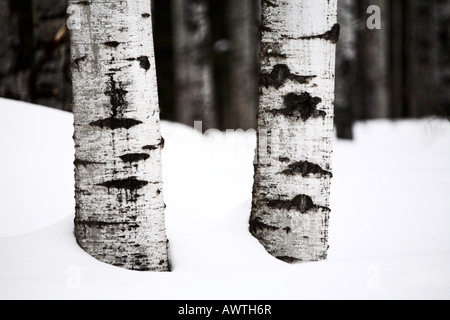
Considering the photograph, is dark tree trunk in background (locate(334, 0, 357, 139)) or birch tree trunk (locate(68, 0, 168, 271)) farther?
dark tree trunk in background (locate(334, 0, 357, 139))

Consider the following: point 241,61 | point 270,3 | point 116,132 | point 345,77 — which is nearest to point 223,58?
point 241,61

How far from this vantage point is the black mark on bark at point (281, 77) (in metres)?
2.06

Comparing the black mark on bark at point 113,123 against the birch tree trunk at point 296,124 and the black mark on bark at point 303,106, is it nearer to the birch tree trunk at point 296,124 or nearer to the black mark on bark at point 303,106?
the birch tree trunk at point 296,124

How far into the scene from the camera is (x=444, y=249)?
8.38ft

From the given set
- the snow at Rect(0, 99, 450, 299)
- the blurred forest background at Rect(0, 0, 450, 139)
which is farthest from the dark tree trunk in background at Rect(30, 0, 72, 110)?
the snow at Rect(0, 99, 450, 299)

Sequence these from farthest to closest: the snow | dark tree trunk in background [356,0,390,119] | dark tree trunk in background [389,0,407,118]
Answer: dark tree trunk in background [389,0,407,118]
dark tree trunk in background [356,0,390,119]
the snow

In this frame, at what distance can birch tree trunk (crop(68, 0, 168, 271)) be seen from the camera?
1867 mm

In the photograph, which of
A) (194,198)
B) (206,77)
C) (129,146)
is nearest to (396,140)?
(206,77)

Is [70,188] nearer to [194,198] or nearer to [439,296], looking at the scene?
[194,198]

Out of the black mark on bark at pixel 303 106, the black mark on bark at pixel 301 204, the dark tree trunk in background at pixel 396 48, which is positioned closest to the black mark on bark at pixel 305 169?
the black mark on bark at pixel 301 204

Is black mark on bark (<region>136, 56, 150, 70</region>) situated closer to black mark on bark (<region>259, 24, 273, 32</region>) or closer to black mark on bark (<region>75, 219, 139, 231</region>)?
black mark on bark (<region>259, 24, 273, 32</region>)

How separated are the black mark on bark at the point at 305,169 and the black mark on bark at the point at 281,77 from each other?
43 cm

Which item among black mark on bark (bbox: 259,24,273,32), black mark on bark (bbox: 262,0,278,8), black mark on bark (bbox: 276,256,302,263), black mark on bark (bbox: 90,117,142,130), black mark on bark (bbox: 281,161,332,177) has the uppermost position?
black mark on bark (bbox: 262,0,278,8)

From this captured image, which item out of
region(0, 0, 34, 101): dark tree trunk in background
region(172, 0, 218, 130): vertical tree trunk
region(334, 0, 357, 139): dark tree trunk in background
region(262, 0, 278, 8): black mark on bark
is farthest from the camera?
region(172, 0, 218, 130): vertical tree trunk
